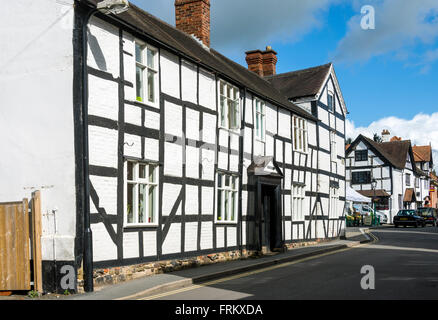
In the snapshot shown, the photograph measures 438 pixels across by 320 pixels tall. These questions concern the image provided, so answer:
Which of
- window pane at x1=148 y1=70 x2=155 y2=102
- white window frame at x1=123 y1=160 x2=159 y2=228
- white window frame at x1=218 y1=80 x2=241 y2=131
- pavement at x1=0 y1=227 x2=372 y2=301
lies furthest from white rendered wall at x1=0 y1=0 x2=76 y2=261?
white window frame at x1=218 y1=80 x2=241 y2=131

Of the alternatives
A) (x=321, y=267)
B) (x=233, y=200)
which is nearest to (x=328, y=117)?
(x=233, y=200)

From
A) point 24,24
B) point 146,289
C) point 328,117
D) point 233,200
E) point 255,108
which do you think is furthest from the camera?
point 328,117

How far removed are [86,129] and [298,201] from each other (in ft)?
44.5

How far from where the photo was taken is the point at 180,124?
13836mm

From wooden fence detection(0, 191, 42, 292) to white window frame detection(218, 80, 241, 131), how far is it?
24.0 ft

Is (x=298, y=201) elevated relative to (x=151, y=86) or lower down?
lower down

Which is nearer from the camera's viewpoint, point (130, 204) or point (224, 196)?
point (130, 204)

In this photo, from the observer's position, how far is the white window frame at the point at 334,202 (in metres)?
26.4

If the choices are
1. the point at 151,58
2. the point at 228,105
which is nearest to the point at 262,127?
the point at 228,105

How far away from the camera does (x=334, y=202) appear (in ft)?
88.5

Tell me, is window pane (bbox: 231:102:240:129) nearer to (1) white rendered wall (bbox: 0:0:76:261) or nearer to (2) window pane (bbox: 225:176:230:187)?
(2) window pane (bbox: 225:176:230:187)

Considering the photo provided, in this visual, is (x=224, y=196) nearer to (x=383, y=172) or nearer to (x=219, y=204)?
(x=219, y=204)
